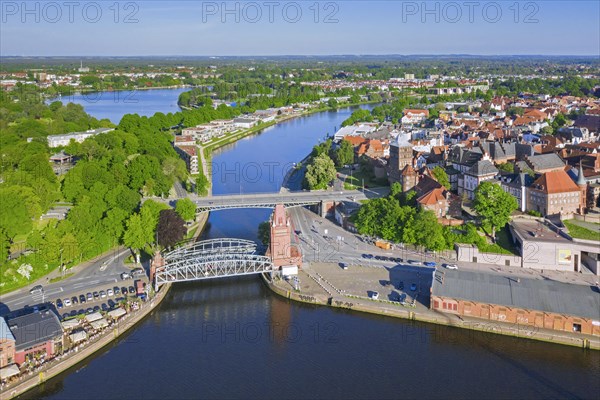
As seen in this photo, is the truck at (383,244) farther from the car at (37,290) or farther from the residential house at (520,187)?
the car at (37,290)

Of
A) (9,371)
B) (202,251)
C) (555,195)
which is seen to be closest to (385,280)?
(202,251)

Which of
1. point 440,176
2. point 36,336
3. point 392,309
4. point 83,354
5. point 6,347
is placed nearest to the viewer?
point 6,347

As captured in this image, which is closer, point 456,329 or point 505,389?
point 505,389

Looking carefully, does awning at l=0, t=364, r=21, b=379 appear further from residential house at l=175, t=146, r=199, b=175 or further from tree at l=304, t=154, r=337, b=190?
residential house at l=175, t=146, r=199, b=175

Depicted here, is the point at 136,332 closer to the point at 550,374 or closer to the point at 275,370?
the point at 275,370

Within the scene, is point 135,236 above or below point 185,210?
below

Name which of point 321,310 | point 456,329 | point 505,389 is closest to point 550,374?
point 505,389

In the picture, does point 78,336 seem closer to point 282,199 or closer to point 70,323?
point 70,323

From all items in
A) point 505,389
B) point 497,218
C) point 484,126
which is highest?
point 484,126
